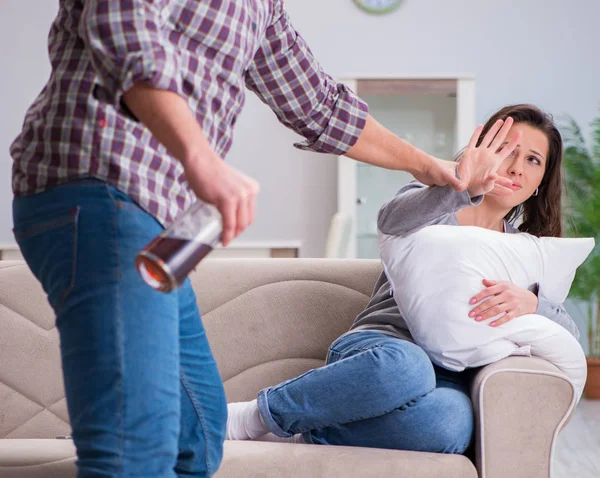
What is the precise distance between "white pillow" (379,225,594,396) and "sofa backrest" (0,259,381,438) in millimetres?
218

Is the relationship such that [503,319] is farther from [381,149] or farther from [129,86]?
[129,86]

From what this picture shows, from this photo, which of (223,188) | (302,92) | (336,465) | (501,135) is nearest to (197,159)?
(223,188)

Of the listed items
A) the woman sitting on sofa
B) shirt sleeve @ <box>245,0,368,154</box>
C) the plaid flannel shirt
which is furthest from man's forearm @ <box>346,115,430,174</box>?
the plaid flannel shirt

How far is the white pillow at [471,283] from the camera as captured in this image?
5.47 feet

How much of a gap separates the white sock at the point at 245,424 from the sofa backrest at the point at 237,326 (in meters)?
0.26

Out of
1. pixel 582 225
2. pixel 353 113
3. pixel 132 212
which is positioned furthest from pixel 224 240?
pixel 582 225

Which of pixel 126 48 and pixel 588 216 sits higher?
pixel 126 48

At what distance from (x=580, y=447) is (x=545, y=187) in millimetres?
1393

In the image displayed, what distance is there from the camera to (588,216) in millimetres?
4203

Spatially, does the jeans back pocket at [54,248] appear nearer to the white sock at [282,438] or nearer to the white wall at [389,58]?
the white sock at [282,438]

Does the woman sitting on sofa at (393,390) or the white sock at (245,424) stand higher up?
the woman sitting on sofa at (393,390)

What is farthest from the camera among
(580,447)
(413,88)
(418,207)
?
(413,88)

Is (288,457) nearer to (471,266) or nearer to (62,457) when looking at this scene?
(62,457)

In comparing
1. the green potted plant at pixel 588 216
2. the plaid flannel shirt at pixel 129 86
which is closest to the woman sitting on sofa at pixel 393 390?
the plaid flannel shirt at pixel 129 86
